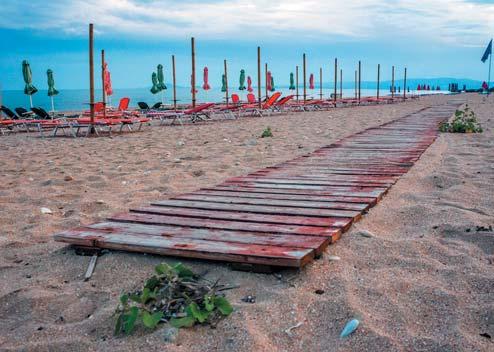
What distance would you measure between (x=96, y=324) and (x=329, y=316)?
2.79 feet

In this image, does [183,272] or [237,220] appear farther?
[237,220]

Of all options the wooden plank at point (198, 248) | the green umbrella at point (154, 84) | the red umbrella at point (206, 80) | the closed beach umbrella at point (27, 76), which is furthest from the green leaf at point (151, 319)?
the red umbrella at point (206, 80)

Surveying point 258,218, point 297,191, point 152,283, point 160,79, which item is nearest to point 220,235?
point 258,218

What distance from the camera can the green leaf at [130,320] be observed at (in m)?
1.73

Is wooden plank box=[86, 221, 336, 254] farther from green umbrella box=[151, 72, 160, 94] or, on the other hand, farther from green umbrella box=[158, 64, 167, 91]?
green umbrella box=[151, 72, 160, 94]

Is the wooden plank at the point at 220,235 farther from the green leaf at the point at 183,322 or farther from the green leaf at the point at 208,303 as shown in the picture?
the green leaf at the point at 183,322

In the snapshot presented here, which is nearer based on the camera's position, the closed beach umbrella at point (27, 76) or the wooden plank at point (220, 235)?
the wooden plank at point (220, 235)

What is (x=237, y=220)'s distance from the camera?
8.86 feet

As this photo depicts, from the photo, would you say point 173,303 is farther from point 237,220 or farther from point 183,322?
point 237,220

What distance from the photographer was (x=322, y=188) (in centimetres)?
354

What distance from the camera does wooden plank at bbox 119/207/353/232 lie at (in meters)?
2.50

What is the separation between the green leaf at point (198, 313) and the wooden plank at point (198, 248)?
1.24 ft

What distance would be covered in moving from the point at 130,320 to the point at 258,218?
1.14m

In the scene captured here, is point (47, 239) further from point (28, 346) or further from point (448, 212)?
point (448, 212)
